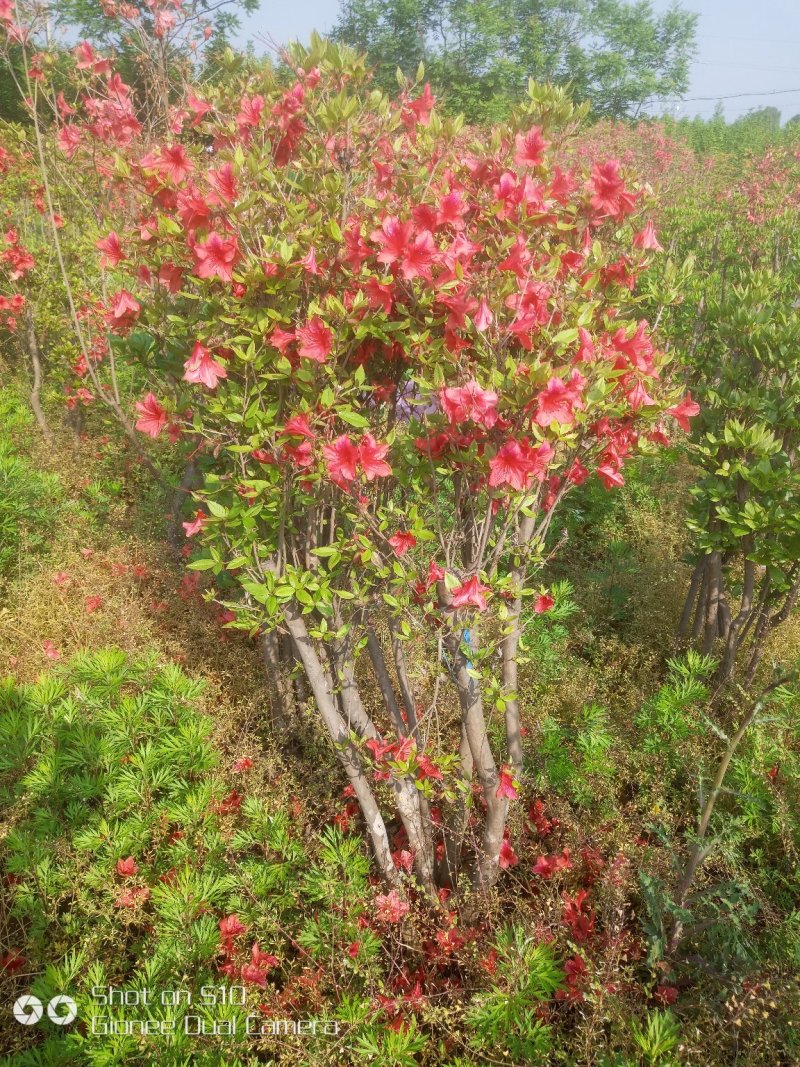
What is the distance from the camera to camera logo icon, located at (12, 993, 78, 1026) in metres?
1.62

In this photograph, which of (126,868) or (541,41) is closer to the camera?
(126,868)

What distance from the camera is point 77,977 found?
1.72 metres

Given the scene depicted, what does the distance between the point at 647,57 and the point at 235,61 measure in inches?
1286

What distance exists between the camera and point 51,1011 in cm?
163

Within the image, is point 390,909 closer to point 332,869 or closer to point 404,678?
point 332,869

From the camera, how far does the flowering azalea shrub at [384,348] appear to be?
1.43 metres

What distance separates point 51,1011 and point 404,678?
121 cm

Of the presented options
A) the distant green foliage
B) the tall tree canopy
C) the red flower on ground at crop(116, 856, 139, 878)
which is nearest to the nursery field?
the red flower on ground at crop(116, 856, 139, 878)

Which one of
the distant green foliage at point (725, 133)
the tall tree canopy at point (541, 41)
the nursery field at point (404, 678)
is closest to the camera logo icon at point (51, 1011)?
the nursery field at point (404, 678)

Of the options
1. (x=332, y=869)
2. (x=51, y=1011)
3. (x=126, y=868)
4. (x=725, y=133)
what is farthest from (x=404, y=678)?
(x=725, y=133)

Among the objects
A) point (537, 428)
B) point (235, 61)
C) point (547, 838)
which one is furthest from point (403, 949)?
point (235, 61)

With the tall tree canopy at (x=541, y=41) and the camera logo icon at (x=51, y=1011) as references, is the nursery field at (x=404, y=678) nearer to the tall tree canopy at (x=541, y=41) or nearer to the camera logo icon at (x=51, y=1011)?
the camera logo icon at (x=51, y=1011)

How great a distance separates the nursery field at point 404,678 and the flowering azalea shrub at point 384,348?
1 centimetres

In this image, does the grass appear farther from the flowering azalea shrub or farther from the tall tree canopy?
the tall tree canopy
